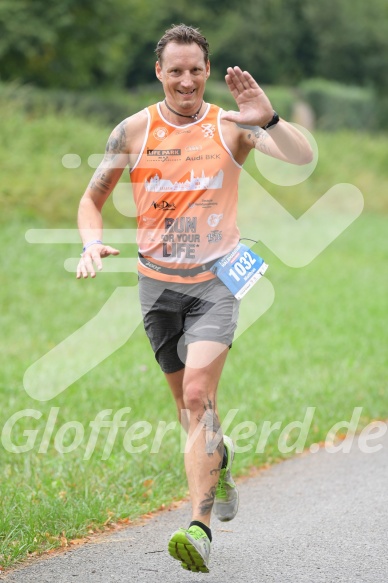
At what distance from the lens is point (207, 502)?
15.5 feet

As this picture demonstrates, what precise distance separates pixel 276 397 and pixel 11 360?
114 inches

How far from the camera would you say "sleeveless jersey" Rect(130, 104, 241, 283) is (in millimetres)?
4957

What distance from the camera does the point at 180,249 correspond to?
5.05m

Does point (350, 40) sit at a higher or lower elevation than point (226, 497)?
higher

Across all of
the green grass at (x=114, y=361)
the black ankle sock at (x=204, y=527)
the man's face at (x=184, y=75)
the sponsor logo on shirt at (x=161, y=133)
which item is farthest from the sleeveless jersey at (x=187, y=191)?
the green grass at (x=114, y=361)

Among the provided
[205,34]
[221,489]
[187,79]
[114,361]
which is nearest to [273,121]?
[187,79]

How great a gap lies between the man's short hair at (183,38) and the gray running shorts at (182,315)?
1.12 metres

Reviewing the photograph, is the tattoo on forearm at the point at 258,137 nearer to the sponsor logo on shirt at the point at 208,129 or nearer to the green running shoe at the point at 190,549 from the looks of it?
the sponsor logo on shirt at the point at 208,129

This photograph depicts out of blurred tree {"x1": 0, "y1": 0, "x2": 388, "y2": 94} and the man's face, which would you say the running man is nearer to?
the man's face

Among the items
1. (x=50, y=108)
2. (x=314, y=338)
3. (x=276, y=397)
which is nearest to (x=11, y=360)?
(x=276, y=397)

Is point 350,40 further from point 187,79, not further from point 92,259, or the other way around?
point 92,259

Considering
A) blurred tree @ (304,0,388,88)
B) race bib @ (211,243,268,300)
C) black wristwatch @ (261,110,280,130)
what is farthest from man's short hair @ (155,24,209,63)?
blurred tree @ (304,0,388,88)

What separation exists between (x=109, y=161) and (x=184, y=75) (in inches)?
23.8

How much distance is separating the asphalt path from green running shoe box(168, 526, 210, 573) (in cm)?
25
